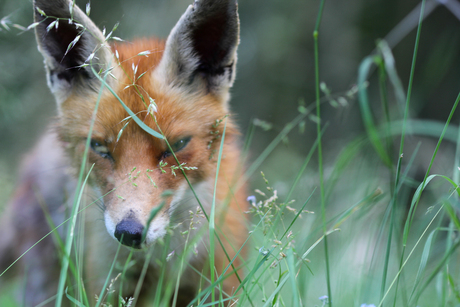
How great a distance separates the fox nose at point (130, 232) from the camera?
1623 mm

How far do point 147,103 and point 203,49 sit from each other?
0.54 meters

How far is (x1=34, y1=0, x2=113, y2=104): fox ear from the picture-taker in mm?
2035

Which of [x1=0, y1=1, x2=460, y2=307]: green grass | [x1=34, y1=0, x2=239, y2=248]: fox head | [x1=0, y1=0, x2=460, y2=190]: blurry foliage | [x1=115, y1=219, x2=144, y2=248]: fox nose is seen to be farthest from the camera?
[x1=0, y1=0, x2=460, y2=190]: blurry foliage

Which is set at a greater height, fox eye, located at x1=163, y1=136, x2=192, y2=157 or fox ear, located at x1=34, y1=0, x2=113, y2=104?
fox ear, located at x1=34, y1=0, x2=113, y2=104

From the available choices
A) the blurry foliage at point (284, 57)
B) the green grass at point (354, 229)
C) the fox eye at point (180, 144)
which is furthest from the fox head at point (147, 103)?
the blurry foliage at point (284, 57)

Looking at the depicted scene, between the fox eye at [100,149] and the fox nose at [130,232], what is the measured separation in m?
0.58

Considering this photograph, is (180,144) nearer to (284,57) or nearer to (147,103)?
(147,103)

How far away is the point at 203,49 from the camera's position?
2334 mm

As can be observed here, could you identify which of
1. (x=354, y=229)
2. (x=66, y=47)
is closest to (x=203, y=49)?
(x=66, y=47)

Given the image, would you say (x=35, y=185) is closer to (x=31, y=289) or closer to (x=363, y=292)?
(x=31, y=289)

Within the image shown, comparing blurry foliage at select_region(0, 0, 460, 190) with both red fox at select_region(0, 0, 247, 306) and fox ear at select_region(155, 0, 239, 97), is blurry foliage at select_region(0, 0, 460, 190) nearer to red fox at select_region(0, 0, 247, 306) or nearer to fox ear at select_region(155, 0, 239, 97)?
red fox at select_region(0, 0, 247, 306)

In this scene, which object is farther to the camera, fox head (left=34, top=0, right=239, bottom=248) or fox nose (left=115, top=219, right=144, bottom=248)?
fox head (left=34, top=0, right=239, bottom=248)

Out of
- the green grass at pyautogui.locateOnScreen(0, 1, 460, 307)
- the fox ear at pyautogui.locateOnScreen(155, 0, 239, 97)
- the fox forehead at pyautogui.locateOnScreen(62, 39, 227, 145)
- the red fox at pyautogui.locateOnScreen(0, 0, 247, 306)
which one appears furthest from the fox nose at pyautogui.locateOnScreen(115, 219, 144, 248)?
the fox ear at pyautogui.locateOnScreen(155, 0, 239, 97)

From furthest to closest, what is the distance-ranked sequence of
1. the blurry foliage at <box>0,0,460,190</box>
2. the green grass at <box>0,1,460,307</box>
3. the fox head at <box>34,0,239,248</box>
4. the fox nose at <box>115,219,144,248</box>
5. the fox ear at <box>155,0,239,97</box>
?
the blurry foliage at <box>0,0,460,190</box>, the fox ear at <box>155,0,239,97</box>, the fox head at <box>34,0,239,248</box>, the fox nose at <box>115,219,144,248</box>, the green grass at <box>0,1,460,307</box>
